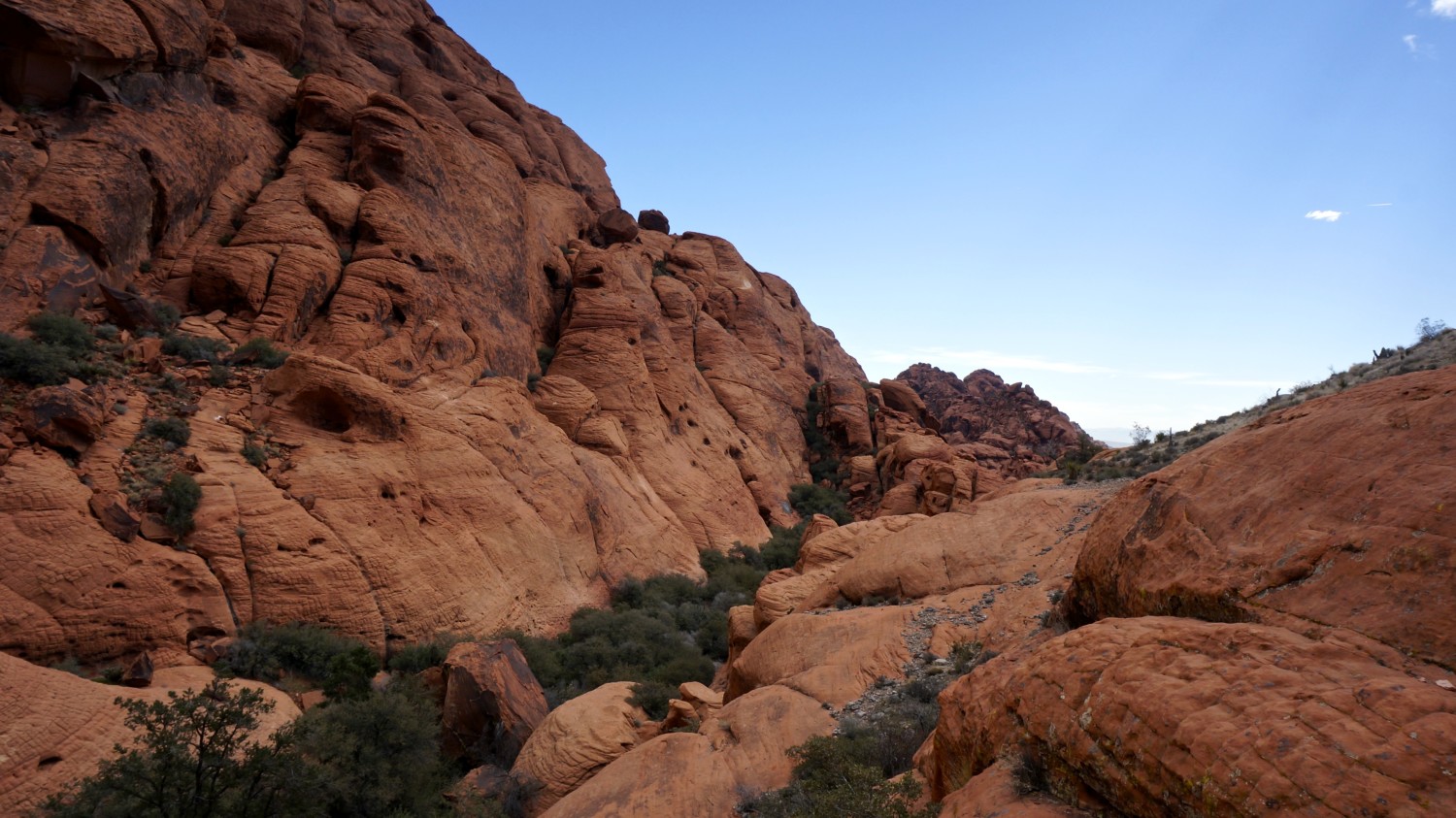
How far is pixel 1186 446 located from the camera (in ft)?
51.9

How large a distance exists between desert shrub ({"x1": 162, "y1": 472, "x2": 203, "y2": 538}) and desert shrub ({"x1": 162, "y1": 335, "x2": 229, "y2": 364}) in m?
4.71

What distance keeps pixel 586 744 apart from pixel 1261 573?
9581mm

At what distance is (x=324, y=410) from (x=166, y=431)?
3359mm

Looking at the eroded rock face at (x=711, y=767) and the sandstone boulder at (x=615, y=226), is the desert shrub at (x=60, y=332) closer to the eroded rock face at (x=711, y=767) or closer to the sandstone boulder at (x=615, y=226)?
the eroded rock face at (x=711, y=767)

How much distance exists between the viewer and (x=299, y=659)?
40.0ft

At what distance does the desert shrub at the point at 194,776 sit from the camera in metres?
7.36

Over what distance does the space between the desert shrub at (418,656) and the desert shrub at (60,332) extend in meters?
9.15

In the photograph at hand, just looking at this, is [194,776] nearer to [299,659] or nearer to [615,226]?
[299,659]

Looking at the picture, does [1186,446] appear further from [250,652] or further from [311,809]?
[250,652]

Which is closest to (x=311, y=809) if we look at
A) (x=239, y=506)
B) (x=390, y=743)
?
(x=390, y=743)

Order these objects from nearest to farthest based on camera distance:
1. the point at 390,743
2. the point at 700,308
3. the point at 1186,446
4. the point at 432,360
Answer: the point at 390,743, the point at 1186,446, the point at 432,360, the point at 700,308

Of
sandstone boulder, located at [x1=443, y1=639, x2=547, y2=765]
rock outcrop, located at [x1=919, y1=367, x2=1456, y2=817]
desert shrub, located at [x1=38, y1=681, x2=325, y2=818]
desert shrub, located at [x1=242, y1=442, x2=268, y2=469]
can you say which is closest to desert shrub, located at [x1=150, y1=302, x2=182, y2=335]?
desert shrub, located at [x1=242, y1=442, x2=268, y2=469]

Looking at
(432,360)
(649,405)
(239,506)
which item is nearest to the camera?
(239,506)

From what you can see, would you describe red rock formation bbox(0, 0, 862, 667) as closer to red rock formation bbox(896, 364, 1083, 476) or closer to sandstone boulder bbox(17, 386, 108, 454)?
sandstone boulder bbox(17, 386, 108, 454)
